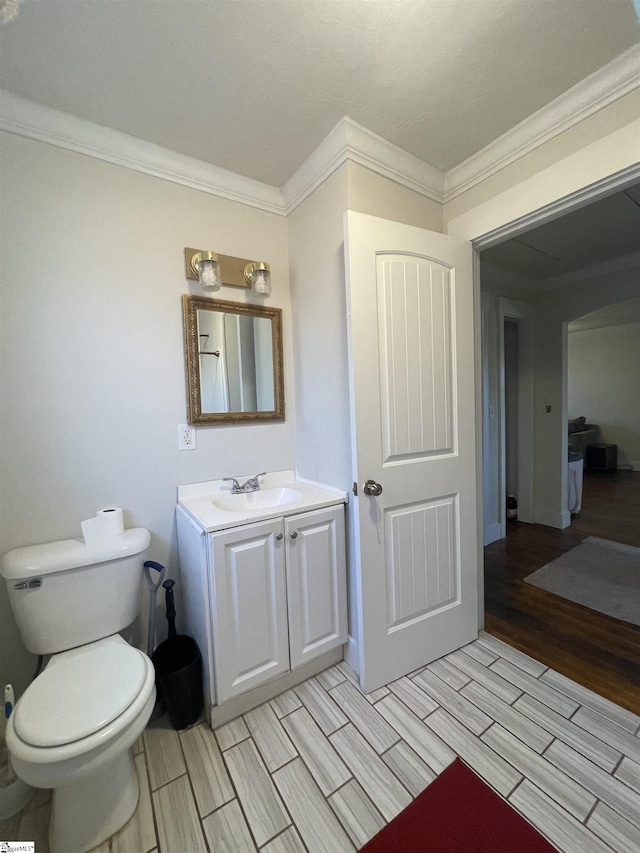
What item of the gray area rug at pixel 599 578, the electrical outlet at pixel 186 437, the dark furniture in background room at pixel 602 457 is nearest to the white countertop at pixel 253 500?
the electrical outlet at pixel 186 437

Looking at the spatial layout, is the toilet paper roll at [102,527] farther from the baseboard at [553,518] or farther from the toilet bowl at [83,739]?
the baseboard at [553,518]

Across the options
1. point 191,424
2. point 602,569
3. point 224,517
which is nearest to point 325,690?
point 224,517

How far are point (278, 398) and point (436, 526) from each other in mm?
1088

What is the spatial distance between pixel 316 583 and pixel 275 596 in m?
0.21

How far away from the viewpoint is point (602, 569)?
8.48ft

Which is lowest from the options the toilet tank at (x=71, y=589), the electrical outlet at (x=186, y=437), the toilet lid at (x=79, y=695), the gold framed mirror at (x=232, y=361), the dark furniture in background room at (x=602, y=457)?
the dark furniture in background room at (x=602, y=457)

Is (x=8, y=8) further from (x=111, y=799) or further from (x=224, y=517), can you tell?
(x=111, y=799)

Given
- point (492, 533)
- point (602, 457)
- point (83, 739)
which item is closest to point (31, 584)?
point (83, 739)

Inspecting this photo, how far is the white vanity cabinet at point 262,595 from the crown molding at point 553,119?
68.8 inches

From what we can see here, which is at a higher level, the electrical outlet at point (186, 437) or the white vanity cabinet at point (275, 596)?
the electrical outlet at point (186, 437)

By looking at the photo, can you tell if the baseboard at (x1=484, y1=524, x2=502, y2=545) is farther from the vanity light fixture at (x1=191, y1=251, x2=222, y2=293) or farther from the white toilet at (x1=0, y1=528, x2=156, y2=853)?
the vanity light fixture at (x1=191, y1=251, x2=222, y2=293)

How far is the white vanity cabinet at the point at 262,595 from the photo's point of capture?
4.35 feet

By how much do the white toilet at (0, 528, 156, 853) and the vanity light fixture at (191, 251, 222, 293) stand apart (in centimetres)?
118

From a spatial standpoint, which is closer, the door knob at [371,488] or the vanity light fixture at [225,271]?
the door knob at [371,488]
